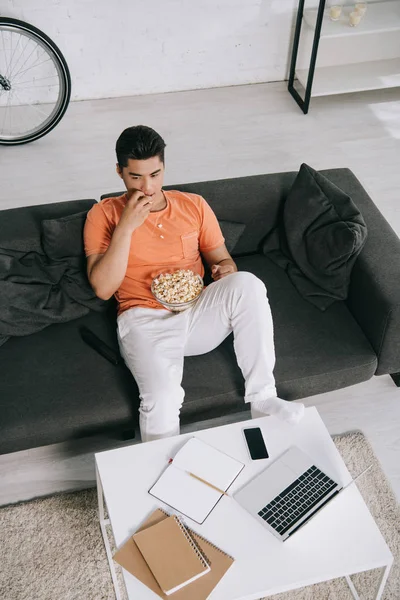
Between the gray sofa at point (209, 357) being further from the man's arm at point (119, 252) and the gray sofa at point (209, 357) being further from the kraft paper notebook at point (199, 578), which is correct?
the kraft paper notebook at point (199, 578)

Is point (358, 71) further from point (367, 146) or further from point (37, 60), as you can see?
point (37, 60)

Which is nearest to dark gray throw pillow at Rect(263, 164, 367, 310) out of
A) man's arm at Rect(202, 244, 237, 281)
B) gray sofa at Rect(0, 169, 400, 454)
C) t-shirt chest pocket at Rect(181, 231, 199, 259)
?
gray sofa at Rect(0, 169, 400, 454)

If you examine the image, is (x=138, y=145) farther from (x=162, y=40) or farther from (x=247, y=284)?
(x=162, y=40)

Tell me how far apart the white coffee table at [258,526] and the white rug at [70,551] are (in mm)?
139

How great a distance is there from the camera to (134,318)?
2324 mm

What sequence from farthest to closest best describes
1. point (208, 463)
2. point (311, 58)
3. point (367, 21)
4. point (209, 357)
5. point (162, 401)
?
point (367, 21) → point (311, 58) → point (209, 357) → point (162, 401) → point (208, 463)

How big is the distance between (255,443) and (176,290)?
578 millimetres

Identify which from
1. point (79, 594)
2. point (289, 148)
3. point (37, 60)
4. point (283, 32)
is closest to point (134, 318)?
point (79, 594)

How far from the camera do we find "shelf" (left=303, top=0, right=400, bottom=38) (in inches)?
152

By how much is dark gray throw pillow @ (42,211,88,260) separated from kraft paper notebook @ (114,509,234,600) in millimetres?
1052

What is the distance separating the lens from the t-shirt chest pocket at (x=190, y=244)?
2398 millimetres

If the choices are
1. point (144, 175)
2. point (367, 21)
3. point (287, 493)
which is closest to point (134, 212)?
point (144, 175)

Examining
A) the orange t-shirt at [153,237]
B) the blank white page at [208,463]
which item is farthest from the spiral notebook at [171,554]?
the orange t-shirt at [153,237]

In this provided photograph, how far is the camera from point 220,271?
7.94 ft
